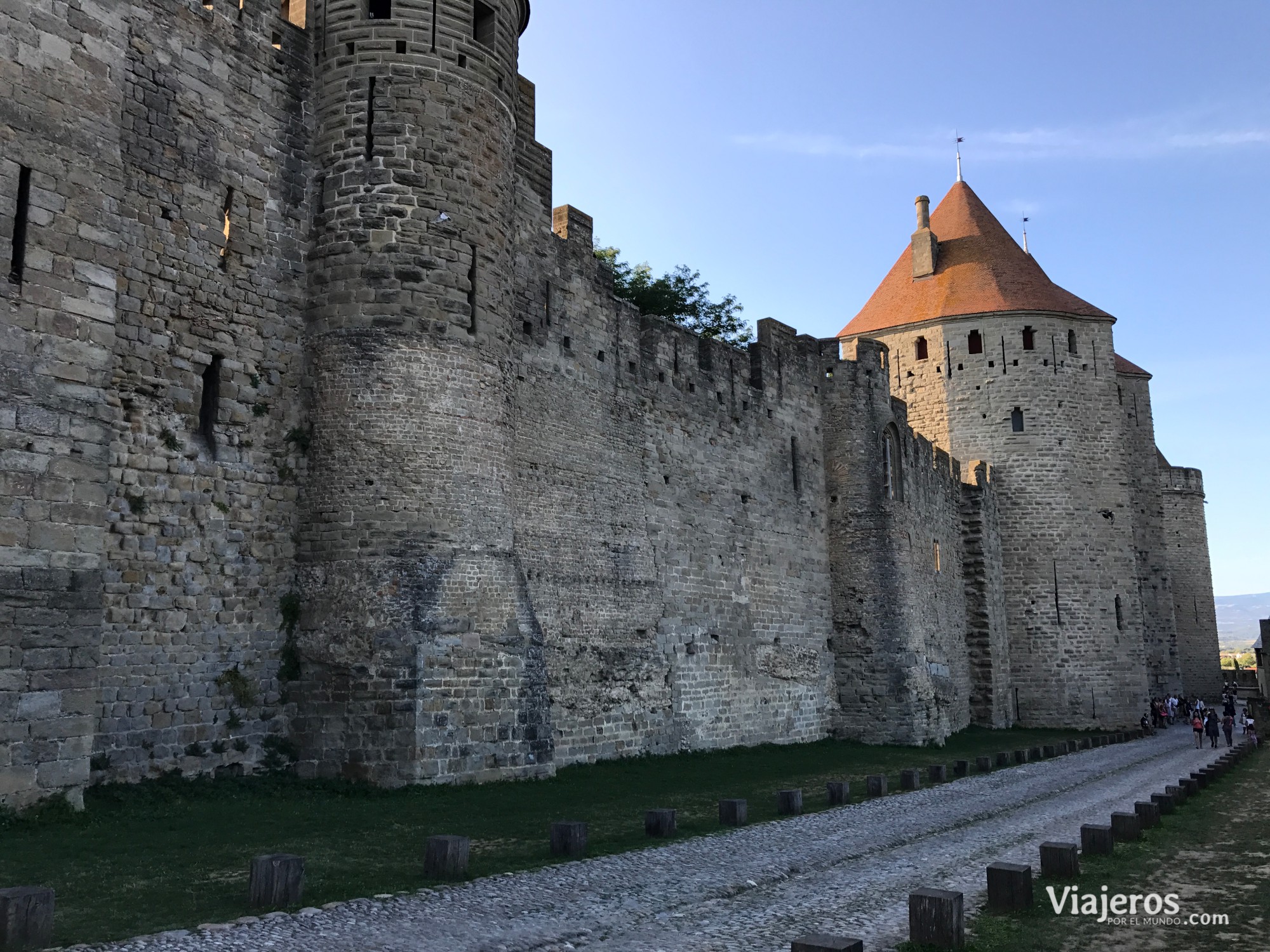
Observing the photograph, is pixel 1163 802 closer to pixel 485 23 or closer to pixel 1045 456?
pixel 485 23

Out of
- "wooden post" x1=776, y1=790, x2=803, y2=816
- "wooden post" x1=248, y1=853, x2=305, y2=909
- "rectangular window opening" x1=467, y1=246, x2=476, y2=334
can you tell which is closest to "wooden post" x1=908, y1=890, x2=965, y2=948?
"wooden post" x1=248, y1=853, x2=305, y2=909

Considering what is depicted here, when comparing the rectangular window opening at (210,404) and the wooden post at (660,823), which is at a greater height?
the rectangular window opening at (210,404)

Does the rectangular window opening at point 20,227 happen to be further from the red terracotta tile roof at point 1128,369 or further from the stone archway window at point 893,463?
the red terracotta tile roof at point 1128,369

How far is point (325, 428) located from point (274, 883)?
7.02m

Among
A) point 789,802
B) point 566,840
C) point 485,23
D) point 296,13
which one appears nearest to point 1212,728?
point 789,802

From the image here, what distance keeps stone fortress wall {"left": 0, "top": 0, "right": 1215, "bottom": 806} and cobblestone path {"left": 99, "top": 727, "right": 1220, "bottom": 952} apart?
156 inches

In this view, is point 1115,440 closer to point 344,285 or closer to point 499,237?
point 499,237

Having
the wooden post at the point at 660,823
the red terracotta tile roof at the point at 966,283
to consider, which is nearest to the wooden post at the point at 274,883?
the wooden post at the point at 660,823

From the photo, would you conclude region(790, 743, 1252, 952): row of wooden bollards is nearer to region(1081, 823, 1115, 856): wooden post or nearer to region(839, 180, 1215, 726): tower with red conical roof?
region(1081, 823, 1115, 856): wooden post

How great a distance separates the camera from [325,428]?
12.4m

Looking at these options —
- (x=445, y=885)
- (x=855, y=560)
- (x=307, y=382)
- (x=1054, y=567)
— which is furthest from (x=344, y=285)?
(x=1054, y=567)

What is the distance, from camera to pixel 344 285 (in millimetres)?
12727

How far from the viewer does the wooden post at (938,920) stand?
18.6ft

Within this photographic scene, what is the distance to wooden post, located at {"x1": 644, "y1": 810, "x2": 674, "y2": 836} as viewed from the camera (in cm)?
940
